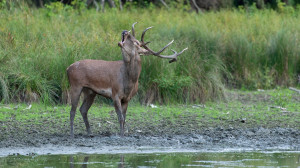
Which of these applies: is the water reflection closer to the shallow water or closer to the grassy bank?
the shallow water

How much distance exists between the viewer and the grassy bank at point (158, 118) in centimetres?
1020

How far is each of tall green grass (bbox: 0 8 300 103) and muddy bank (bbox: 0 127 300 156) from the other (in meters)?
2.82

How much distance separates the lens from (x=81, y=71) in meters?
9.68

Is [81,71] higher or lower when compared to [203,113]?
higher

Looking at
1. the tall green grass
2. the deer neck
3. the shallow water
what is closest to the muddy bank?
the shallow water

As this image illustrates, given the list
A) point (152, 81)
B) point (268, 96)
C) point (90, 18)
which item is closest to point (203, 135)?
point (152, 81)

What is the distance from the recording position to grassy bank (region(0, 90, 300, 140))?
10.2 metres

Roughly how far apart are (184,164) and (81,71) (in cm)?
288

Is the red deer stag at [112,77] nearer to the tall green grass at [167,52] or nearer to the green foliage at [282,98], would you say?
the tall green grass at [167,52]

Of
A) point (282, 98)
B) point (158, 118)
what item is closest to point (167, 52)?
point (158, 118)

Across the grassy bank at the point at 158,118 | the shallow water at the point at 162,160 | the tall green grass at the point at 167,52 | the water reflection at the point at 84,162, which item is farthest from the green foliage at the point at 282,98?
the water reflection at the point at 84,162

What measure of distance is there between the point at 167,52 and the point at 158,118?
98.1 inches

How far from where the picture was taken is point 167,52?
13234 mm

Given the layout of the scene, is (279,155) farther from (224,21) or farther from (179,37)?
(224,21)
